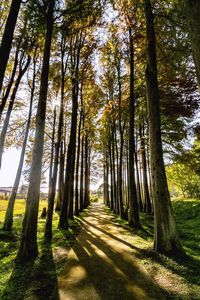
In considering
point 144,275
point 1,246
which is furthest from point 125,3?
point 1,246

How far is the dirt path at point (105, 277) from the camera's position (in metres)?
3.32

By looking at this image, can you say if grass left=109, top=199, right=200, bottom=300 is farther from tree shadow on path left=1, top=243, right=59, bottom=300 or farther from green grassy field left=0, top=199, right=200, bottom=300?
tree shadow on path left=1, top=243, right=59, bottom=300

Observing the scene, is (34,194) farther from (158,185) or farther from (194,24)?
(194,24)

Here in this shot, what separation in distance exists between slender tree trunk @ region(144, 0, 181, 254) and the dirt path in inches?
40.4

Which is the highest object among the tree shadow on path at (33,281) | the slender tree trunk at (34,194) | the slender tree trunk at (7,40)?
the slender tree trunk at (7,40)

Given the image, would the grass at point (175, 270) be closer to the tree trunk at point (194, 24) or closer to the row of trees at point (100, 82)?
the row of trees at point (100, 82)

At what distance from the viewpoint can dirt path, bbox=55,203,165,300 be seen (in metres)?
3.32

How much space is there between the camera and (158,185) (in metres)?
5.91

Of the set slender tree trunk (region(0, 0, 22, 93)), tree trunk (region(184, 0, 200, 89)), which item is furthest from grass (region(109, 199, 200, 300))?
slender tree trunk (region(0, 0, 22, 93))

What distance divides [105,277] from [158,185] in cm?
292

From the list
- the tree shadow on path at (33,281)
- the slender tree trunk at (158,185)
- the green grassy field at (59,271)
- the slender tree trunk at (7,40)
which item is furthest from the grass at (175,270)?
the slender tree trunk at (7,40)

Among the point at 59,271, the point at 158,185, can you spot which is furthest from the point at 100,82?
the point at 59,271

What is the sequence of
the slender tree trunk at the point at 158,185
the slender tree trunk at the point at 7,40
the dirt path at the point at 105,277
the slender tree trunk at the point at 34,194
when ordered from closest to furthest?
the dirt path at the point at 105,277 < the slender tree trunk at the point at 7,40 < the slender tree trunk at the point at 34,194 < the slender tree trunk at the point at 158,185

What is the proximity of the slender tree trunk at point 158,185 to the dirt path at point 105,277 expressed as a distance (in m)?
1.03
